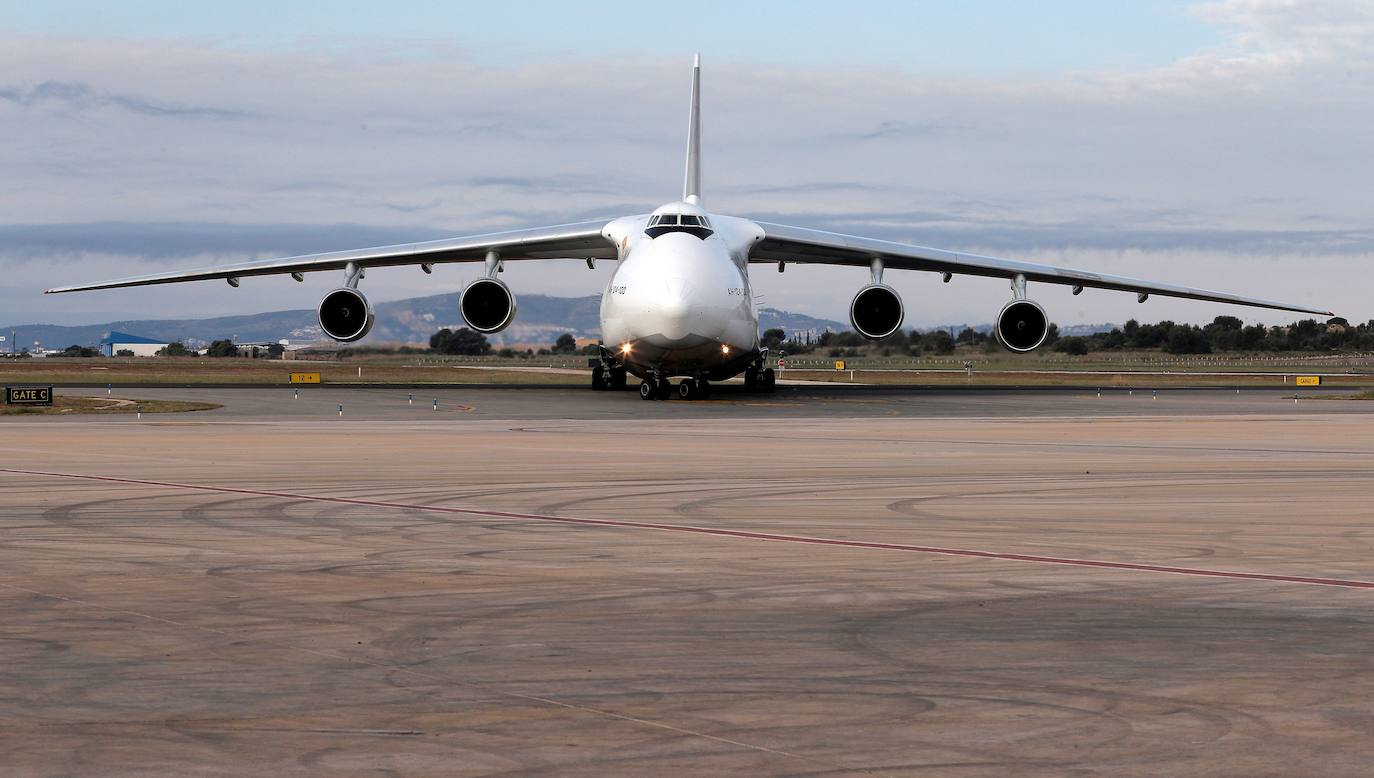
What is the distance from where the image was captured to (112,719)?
5.23 m

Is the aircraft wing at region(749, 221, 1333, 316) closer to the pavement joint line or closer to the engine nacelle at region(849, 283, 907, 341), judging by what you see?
the engine nacelle at region(849, 283, 907, 341)

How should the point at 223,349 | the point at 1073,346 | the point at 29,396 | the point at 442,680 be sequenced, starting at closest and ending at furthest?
the point at 442,680
the point at 29,396
the point at 1073,346
the point at 223,349

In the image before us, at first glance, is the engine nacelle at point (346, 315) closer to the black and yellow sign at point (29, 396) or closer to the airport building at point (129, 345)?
the black and yellow sign at point (29, 396)

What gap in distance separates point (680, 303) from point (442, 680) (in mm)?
25683

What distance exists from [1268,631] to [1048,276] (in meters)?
32.2

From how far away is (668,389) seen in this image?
118 ft

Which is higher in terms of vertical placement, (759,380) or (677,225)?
(677,225)

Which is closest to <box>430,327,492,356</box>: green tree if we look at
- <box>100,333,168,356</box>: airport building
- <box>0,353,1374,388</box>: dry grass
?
<box>0,353,1374,388</box>: dry grass

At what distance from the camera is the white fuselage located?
1252 inches

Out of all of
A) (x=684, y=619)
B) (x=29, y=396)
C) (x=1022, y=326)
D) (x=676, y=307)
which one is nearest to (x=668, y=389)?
(x=676, y=307)

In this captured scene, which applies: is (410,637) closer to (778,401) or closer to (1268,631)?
(1268,631)

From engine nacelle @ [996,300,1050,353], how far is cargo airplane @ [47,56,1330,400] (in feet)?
0.08

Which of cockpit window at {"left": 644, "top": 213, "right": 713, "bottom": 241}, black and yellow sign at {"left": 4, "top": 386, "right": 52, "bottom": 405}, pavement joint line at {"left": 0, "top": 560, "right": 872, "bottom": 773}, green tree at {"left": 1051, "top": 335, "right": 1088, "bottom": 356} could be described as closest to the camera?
pavement joint line at {"left": 0, "top": 560, "right": 872, "bottom": 773}

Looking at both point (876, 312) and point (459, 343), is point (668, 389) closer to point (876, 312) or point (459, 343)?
point (876, 312)
